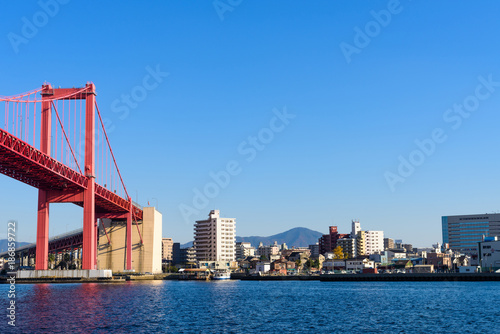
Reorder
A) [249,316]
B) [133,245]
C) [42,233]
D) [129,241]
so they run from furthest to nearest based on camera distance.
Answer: [133,245], [129,241], [42,233], [249,316]

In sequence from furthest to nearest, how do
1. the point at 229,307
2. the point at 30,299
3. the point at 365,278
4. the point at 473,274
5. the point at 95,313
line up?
the point at 365,278
the point at 473,274
the point at 30,299
the point at 229,307
the point at 95,313

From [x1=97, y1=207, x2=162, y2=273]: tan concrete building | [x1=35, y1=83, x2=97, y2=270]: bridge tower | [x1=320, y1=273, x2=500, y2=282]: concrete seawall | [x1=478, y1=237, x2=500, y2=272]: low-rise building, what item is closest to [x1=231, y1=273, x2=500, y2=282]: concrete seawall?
[x1=320, y1=273, x2=500, y2=282]: concrete seawall

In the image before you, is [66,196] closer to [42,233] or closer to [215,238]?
[42,233]

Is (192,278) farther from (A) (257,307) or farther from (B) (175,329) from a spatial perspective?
(B) (175,329)

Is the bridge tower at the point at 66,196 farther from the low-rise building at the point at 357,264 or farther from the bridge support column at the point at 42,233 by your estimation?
the low-rise building at the point at 357,264

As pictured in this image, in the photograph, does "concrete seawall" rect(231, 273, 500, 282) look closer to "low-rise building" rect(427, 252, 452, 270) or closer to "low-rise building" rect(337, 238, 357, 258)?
"low-rise building" rect(427, 252, 452, 270)

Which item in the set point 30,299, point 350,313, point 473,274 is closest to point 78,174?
point 30,299

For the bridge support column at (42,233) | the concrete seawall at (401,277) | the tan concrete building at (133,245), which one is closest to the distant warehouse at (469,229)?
the concrete seawall at (401,277)

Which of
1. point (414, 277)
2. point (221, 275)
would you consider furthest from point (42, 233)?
point (414, 277)
